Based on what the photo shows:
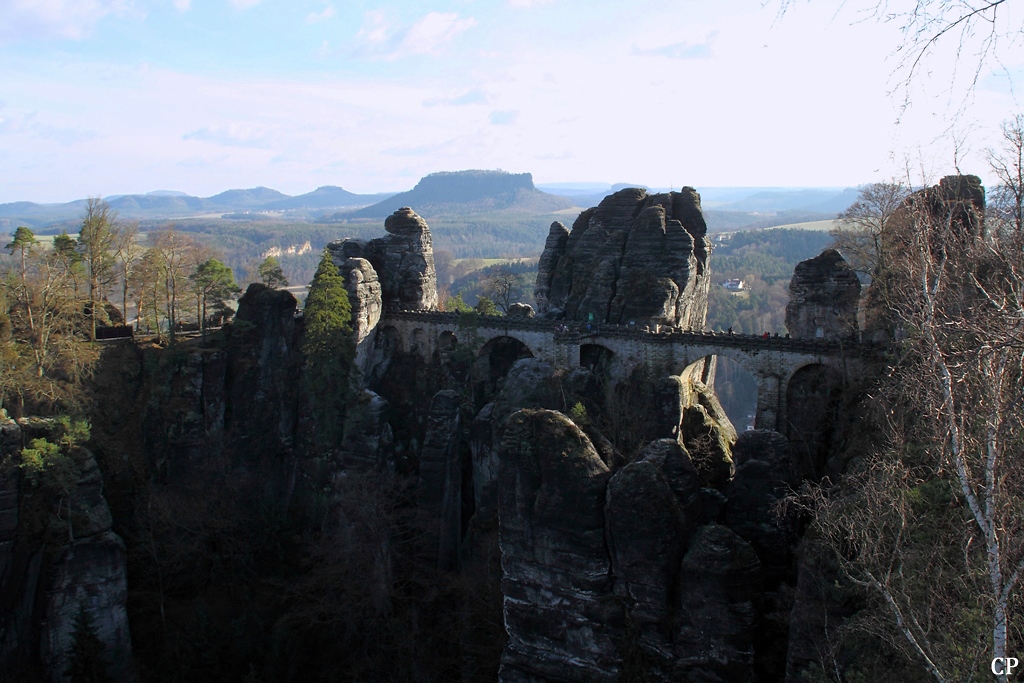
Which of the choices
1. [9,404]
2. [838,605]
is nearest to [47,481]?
[9,404]

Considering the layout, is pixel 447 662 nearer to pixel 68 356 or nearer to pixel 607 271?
pixel 607 271

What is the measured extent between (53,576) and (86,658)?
3.38 metres

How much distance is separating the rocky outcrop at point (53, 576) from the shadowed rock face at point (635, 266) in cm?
2223

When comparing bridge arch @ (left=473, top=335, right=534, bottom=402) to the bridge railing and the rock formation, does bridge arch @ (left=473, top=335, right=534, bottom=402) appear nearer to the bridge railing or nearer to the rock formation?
the bridge railing

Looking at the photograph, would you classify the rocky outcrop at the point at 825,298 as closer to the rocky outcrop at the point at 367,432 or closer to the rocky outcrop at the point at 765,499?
the rocky outcrop at the point at 765,499

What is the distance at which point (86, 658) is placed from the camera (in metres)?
27.5

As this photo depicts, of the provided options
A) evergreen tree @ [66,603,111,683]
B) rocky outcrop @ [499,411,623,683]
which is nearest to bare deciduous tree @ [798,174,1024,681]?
rocky outcrop @ [499,411,623,683]

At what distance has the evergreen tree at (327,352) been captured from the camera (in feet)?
120

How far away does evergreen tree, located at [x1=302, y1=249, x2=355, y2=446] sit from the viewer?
36688mm

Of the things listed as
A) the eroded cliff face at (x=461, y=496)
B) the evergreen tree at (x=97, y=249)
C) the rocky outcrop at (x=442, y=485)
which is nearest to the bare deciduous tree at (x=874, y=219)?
the eroded cliff face at (x=461, y=496)

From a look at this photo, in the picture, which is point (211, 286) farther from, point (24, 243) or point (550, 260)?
point (550, 260)

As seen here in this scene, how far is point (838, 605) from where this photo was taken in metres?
14.6

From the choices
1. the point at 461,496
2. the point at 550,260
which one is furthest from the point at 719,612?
the point at 550,260

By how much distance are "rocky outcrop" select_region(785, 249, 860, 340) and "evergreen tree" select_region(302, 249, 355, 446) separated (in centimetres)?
2047
